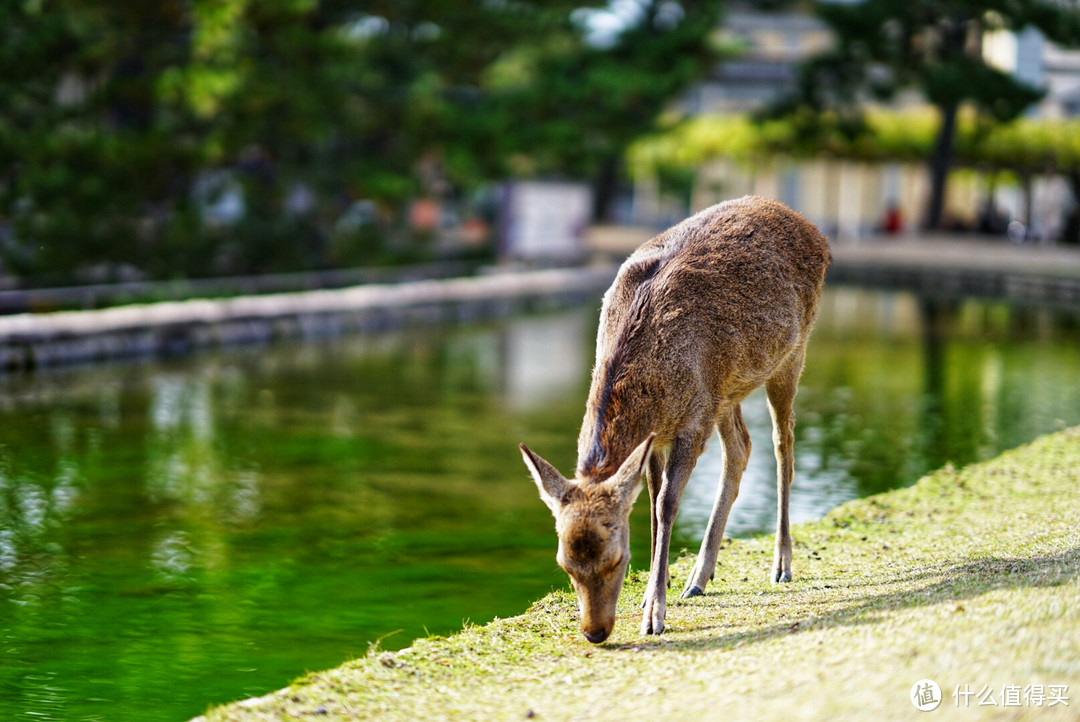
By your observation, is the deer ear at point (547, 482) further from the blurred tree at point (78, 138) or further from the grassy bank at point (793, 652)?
the blurred tree at point (78, 138)

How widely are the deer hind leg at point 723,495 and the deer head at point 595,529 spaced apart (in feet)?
4.44

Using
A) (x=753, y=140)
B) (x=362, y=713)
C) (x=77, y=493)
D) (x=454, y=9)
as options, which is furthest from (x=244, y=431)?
(x=753, y=140)

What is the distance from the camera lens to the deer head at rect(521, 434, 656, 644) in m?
5.36

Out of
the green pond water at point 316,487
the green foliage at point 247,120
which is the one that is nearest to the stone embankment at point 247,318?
the green pond water at point 316,487

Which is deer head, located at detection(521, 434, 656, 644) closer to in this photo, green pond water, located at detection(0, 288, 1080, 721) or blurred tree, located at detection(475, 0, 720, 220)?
green pond water, located at detection(0, 288, 1080, 721)

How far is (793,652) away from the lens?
5.21m

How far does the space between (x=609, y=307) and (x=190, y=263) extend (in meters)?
17.7

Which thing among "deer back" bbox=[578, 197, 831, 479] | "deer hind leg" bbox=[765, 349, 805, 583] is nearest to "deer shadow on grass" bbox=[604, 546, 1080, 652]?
"deer hind leg" bbox=[765, 349, 805, 583]

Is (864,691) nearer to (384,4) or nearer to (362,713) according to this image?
(362,713)

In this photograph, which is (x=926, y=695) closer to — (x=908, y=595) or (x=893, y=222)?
(x=908, y=595)

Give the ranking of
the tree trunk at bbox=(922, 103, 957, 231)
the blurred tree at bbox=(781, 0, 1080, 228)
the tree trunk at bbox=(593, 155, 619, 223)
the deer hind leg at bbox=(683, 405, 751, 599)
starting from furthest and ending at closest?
1. the tree trunk at bbox=(593, 155, 619, 223)
2. the tree trunk at bbox=(922, 103, 957, 231)
3. the blurred tree at bbox=(781, 0, 1080, 228)
4. the deer hind leg at bbox=(683, 405, 751, 599)

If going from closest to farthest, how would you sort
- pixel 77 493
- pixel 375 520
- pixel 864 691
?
pixel 864 691, pixel 375 520, pixel 77 493

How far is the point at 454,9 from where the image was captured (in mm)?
23406

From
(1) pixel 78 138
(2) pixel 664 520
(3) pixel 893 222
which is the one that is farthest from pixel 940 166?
(2) pixel 664 520
